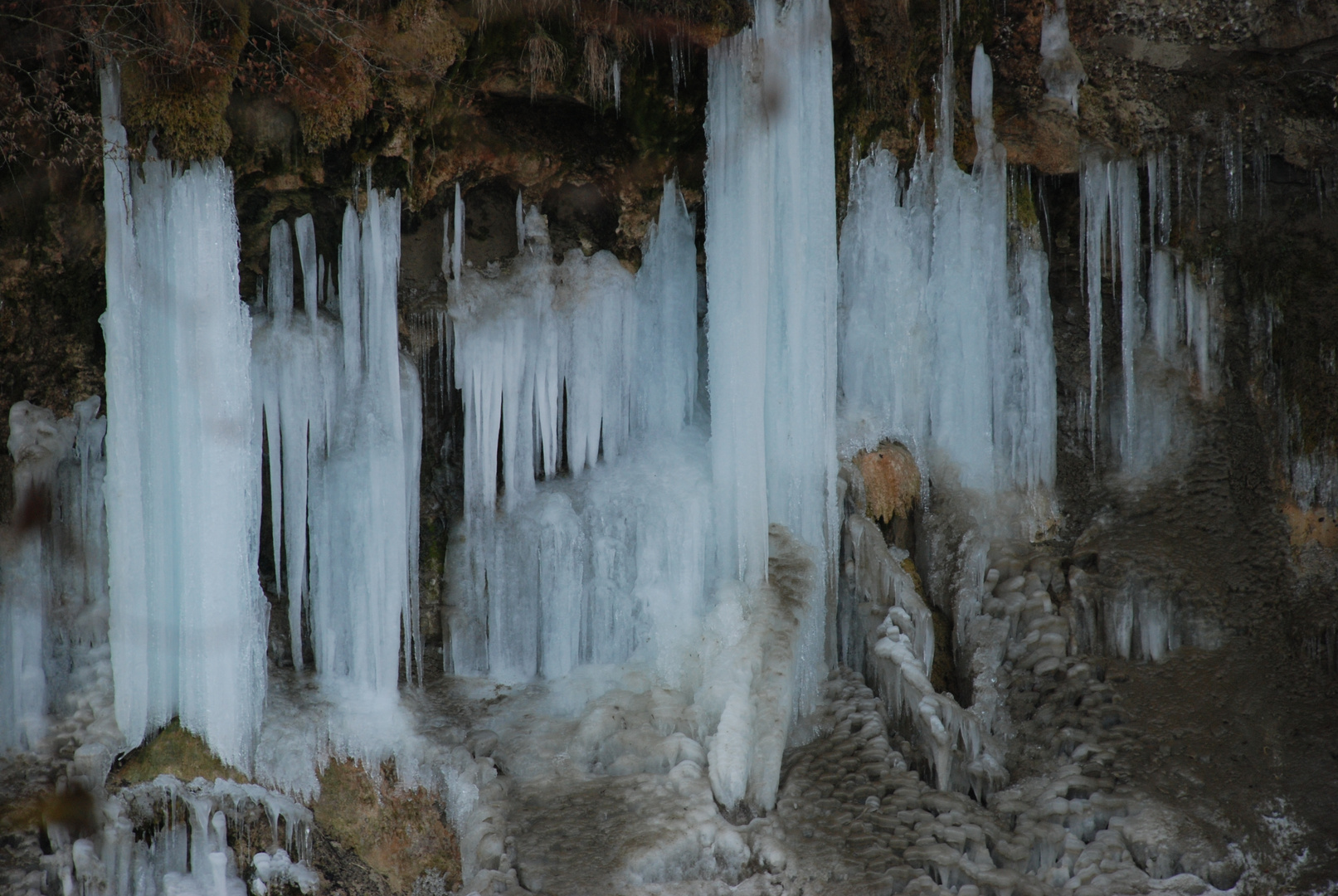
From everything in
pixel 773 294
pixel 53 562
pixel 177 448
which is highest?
pixel 773 294

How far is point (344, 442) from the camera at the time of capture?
352 inches

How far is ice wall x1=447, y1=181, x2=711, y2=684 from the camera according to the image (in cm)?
Result: 932

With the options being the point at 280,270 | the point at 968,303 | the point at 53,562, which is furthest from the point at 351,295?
the point at 968,303

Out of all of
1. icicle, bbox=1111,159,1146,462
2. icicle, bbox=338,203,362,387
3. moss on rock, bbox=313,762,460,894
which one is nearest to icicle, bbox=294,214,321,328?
icicle, bbox=338,203,362,387

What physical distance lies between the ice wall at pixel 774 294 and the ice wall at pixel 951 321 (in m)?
1.30

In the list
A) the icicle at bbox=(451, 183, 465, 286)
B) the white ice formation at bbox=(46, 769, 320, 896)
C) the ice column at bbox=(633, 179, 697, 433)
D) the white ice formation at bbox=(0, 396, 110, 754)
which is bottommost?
the white ice formation at bbox=(46, 769, 320, 896)

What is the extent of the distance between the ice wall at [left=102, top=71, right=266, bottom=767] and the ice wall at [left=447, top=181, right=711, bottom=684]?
203 centimetres

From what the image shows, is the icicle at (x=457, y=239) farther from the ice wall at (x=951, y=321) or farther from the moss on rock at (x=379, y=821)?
the moss on rock at (x=379, y=821)

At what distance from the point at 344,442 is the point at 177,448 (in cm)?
140

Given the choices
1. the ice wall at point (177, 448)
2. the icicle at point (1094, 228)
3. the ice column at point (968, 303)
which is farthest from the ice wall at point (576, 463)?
the icicle at point (1094, 228)

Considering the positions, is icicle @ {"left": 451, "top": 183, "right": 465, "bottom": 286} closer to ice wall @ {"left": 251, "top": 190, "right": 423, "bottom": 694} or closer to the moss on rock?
ice wall @ {"left": 251, "top": 190, "right": 423, "bottom": 694}

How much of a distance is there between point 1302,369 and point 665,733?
20.3 feet

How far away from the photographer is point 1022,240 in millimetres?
10523

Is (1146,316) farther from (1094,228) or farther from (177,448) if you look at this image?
(177,448)
